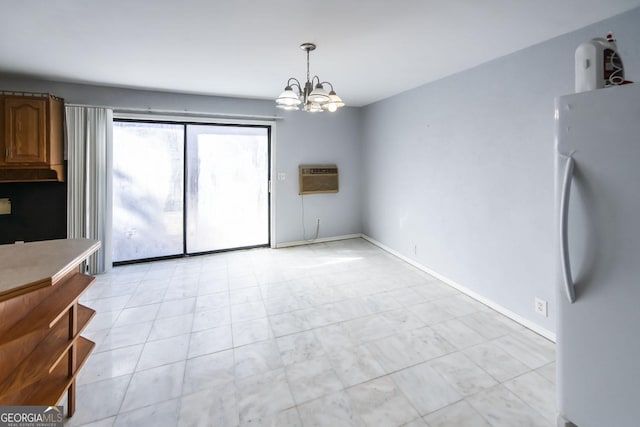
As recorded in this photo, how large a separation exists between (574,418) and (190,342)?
2.39 m

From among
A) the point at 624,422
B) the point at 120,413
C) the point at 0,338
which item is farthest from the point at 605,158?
the point at 120,413

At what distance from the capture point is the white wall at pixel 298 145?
3910 mm

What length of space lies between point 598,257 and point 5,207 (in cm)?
520

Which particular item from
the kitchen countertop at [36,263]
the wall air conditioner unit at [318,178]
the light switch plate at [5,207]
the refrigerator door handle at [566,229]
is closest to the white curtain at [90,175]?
the light switch plate at [5,207]

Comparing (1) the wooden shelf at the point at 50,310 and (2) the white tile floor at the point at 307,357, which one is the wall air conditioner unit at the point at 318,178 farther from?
(1) the wooden shelf at the point at 50,310

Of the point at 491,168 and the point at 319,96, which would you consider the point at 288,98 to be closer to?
the point at 319,96

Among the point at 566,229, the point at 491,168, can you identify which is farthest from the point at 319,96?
the point at 491,168

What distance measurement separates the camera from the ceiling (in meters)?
1.84

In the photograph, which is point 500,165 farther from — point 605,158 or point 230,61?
point 230,61

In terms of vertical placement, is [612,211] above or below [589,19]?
below

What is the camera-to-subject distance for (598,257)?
120 centimetres

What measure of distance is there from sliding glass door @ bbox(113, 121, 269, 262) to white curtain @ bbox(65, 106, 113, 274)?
340 mm

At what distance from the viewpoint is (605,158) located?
118cm

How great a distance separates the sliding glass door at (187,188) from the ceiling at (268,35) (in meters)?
1.00
